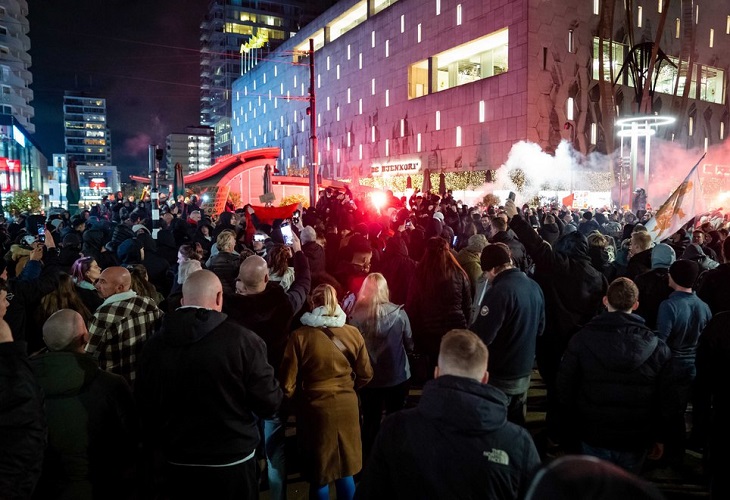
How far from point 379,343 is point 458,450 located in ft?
9.23

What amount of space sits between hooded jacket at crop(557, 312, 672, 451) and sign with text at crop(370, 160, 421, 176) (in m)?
45.3

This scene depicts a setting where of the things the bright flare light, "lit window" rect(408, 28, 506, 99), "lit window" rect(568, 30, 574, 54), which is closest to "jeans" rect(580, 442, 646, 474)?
the bright flare light

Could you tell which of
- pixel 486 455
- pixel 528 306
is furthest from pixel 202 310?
pixel 528 306

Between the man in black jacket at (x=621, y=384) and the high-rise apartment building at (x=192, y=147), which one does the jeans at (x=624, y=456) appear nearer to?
the man in black jacket at (x=621, y=384)

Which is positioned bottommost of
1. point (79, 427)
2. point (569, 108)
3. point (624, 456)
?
point (624, 456)

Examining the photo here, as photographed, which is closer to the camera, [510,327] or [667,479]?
[510,327]

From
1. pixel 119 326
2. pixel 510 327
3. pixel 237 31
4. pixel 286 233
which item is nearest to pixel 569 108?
pixel 286 233

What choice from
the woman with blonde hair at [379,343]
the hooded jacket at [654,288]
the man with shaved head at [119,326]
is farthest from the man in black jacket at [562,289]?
the man with shaved head at [119,326]

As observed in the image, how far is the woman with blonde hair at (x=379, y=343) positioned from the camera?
4.96m

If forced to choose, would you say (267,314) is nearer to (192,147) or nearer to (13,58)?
(13,58)

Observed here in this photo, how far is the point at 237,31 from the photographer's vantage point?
11781 centimetres

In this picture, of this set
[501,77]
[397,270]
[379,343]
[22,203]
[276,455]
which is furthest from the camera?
[501,77]

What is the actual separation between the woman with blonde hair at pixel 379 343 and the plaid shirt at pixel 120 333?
1.84 metres

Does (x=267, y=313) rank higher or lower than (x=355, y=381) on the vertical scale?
higher
